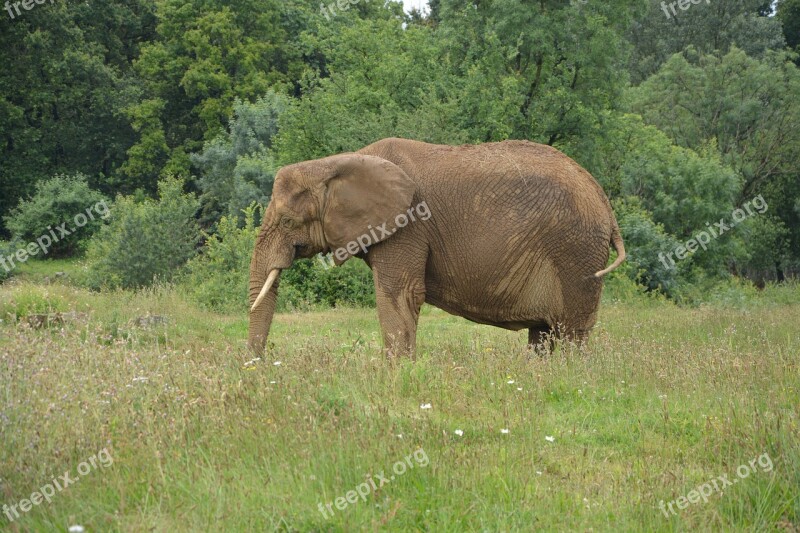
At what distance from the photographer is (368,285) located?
73.0 ft

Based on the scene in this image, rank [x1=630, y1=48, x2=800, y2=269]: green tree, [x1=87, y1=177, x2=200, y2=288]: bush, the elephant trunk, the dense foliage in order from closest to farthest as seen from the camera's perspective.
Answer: the elephant trunk → [x1=87, y1=177, x2=200, y2=288]: bush → the dense foliage → [x1=630, y1=48, x2=800, y2=269]: green tree

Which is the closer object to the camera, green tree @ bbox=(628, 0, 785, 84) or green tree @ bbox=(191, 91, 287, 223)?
green tree @ bbox=(191, 91, 287, 223)

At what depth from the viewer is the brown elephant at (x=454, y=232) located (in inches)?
398

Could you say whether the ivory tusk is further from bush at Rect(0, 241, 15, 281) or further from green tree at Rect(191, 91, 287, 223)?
green tree at Rect(191, 91, 287, 223)

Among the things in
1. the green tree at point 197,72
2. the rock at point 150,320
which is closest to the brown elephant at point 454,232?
the rock at point 150,320

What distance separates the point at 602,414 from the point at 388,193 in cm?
376

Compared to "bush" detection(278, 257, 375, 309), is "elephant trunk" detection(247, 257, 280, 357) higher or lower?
higher

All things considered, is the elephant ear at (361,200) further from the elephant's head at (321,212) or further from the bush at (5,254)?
the bush at (5,254)

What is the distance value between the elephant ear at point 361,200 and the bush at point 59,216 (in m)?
28.4

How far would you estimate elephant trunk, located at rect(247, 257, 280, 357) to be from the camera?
1005cm

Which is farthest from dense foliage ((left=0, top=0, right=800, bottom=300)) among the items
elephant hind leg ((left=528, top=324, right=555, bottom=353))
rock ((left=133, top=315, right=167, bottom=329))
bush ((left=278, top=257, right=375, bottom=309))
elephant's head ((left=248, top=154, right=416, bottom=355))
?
elephant's head ((left=248, top=154, right=416, bottom=355))

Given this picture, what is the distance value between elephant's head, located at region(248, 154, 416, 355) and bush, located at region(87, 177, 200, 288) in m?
14.3

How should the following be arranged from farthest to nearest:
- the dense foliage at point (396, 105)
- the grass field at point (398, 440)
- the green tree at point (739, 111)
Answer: the green tree at point (739, 111), the dense foliage at point (396, 105), the grass field at point (398, 440)

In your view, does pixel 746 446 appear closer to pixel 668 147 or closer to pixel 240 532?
pixel 240 532
